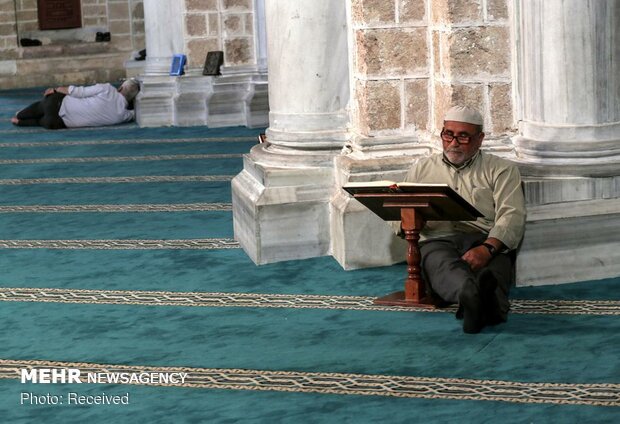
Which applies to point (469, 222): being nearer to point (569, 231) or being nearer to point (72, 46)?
point (569, 231)

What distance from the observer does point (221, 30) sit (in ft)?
37.8

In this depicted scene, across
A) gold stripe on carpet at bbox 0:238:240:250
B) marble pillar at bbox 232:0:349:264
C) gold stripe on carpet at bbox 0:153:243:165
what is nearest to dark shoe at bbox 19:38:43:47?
gold stripe on carpet at bbox 0:153:243:165

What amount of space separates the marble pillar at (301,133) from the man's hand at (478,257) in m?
1.20

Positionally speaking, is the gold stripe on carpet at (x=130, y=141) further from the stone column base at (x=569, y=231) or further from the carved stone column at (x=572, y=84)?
the stone column base at (x=569, y=231)

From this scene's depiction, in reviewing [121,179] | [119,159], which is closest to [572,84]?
[121,179]

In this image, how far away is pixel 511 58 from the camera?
545cm

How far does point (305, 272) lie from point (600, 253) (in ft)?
4.26

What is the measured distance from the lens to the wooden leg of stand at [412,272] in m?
4.97

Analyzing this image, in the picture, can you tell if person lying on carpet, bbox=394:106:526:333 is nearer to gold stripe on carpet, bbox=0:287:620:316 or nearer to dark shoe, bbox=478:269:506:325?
dark shoe, bbox=478:269:506:325

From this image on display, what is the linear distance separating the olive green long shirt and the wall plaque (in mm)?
13984

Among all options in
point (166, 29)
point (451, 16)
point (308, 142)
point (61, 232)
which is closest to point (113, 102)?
point (166, 29)

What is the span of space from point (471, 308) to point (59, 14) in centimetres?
1472

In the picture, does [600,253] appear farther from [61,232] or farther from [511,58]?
[61,232]

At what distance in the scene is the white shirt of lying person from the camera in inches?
469
